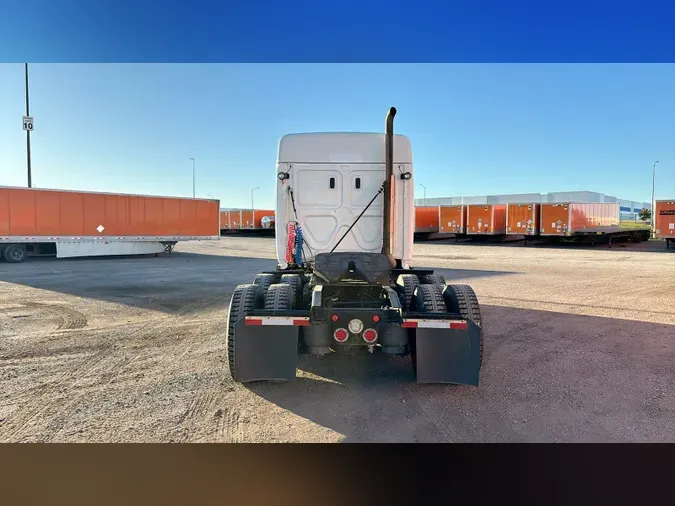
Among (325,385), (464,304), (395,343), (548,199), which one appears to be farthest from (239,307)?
(548,199)

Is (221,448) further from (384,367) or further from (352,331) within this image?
(384,367)

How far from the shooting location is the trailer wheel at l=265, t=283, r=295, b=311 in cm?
470

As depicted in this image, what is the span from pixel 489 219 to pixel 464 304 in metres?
30.8

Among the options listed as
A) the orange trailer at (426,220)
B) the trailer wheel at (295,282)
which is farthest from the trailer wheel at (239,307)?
the orange trailer at (426,220)

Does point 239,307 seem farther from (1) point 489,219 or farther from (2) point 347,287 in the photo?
(1) point 489,219

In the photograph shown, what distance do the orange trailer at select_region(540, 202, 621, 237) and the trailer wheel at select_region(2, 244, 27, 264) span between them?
3026cm

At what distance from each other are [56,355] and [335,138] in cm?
479

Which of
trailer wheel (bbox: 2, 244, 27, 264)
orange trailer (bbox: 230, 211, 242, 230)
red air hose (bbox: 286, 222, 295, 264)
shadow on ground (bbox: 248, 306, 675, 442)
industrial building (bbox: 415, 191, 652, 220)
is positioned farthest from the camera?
industrial building (bbox: 415, 191, 652, 220)

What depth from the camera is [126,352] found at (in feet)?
19.5

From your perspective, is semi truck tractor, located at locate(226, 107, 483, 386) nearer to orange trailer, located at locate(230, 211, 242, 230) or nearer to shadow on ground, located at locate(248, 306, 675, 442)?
shadow on ground, located at locate(248, 306, 675, 442)

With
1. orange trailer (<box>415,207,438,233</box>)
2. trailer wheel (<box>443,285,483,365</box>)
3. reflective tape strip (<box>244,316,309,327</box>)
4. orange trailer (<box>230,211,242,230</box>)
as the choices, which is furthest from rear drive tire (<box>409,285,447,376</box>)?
orange trailer (<box>230,211,242,230</box>)

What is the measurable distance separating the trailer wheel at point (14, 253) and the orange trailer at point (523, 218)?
29.3 m

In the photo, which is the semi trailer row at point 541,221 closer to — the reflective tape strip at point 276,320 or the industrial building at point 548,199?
the reflective tape strip at point 276,320

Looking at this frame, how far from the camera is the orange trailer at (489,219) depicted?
1323 inches
